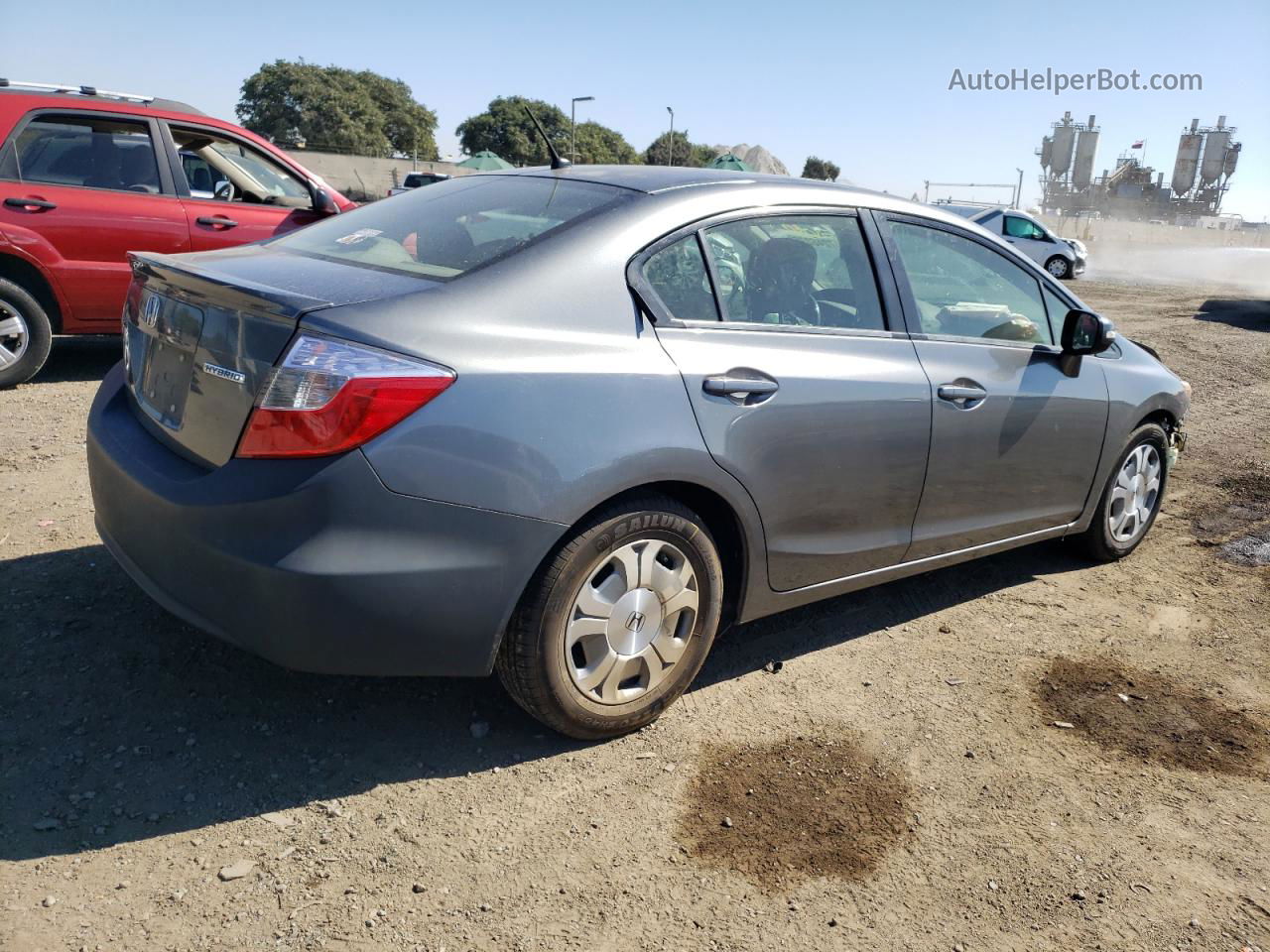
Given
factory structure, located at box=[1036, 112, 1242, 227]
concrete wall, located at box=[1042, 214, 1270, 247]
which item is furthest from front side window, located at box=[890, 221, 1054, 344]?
factory structure, located at box=[1036, 112, 1242, 227]

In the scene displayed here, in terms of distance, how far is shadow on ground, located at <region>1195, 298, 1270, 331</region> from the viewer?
16172 mm

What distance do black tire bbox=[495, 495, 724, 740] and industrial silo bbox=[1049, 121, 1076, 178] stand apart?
433 feet

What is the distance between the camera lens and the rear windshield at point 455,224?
2.96 m

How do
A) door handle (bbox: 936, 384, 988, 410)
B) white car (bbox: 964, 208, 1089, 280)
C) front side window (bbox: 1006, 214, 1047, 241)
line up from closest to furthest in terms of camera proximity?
door handle (bbox: 936, 384, 988, 410) → white car (bbox: 964, 208, 1089, 280) → front side window (bbox: 1006, 214, 1047, 241)

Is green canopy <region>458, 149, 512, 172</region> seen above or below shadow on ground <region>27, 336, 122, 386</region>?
above

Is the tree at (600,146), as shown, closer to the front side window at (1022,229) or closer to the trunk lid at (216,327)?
the front side window at (1022,229)

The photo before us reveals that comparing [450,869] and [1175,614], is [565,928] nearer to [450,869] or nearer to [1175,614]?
[450,869]

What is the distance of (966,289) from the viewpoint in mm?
3982

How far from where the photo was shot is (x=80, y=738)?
9.31ft

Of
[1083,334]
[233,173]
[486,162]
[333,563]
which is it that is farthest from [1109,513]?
[486,162]

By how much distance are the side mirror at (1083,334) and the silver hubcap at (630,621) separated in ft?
7.11

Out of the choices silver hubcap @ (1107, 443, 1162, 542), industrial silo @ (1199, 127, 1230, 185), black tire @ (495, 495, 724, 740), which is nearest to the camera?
black tire @ (495, 495, 724, 740)

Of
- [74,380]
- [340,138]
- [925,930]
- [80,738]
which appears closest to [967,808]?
[925,930]

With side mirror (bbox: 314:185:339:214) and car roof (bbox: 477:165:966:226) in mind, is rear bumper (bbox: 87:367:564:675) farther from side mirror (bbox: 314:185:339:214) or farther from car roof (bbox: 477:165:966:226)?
side mirror (bbox: 314:185:339:214)
